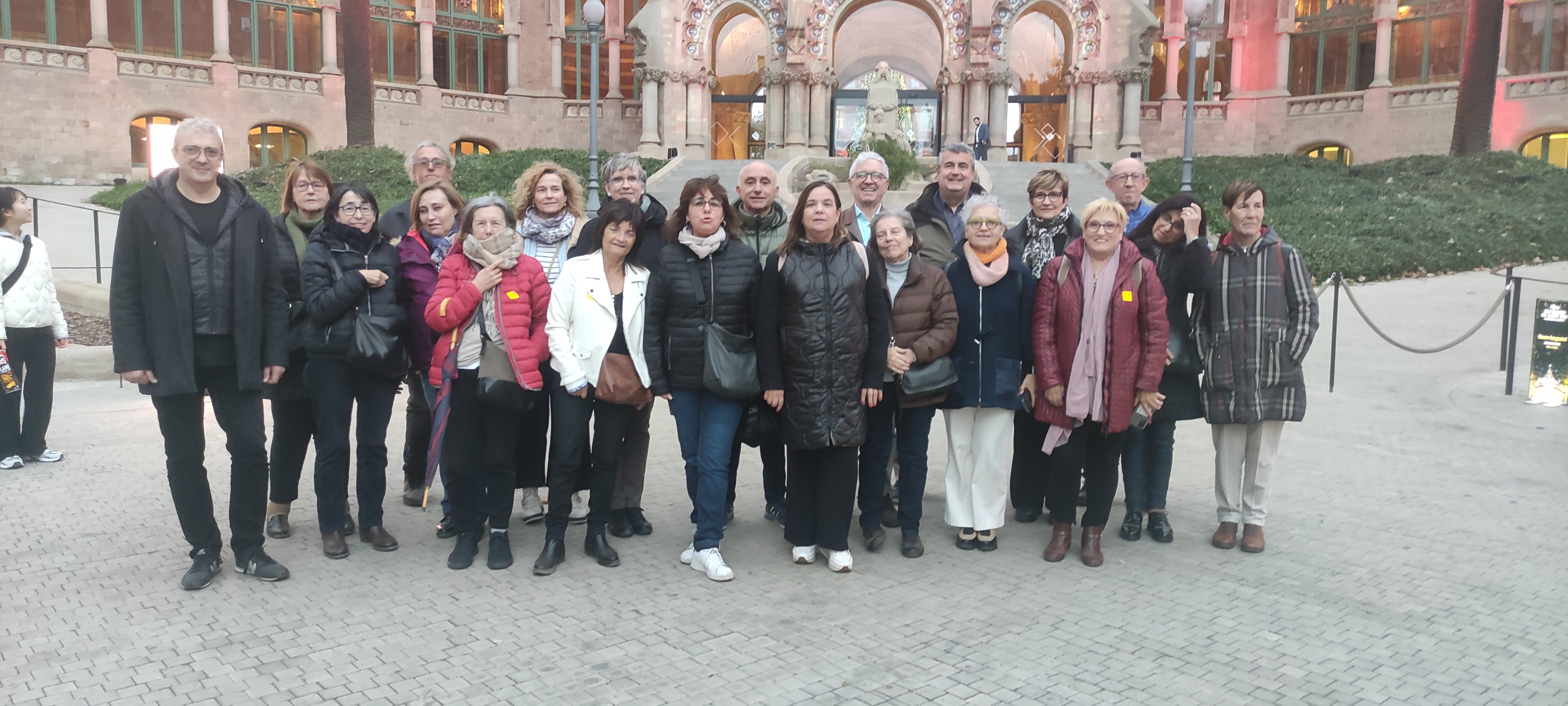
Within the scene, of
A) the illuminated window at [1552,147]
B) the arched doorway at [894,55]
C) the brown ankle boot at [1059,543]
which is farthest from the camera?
the arched doorway at [894,55]

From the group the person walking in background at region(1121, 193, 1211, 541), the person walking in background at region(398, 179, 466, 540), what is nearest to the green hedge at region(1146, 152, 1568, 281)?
the person walking in background at region(1121, 193, 1211, 541)

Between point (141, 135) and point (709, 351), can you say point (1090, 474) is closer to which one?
point (709, 351)

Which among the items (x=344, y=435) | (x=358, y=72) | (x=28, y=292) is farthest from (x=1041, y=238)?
(x=358, y=72)

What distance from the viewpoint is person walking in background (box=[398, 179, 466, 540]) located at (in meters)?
5.56

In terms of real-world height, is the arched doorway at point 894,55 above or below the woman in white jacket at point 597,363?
above

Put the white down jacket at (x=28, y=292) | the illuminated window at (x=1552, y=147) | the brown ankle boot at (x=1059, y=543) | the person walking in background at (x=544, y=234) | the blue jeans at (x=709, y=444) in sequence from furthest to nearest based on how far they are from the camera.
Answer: the illuminated window at (x=1552, y=147), the white down jacket at (x=28, y=292), the person walking in background at (x=544, y=234), the brown ankle boot at (x=1059, y=543), the blue jeans at (x=709, y=444)

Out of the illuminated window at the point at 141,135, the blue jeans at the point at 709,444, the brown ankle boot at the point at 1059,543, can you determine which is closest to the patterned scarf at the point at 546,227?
the blue jeans at the point at 709,444

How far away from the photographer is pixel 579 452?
5344mm

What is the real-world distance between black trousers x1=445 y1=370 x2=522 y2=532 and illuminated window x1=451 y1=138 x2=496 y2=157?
114 ft

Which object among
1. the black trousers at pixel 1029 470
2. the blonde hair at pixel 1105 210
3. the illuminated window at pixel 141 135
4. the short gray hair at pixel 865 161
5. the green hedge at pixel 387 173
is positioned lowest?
the black trousers at pixel 1029 470

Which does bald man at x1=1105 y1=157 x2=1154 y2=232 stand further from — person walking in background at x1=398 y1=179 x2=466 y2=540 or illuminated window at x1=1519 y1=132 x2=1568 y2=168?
illuminated window at x1=1519 y1=132 x2=1568 y2=168

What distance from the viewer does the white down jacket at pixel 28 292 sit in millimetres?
6941

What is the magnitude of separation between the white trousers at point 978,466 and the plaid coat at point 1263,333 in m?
1.15

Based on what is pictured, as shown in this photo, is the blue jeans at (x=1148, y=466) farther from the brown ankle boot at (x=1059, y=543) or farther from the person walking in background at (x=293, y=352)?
the person walking in background at (x=293, y=352)
